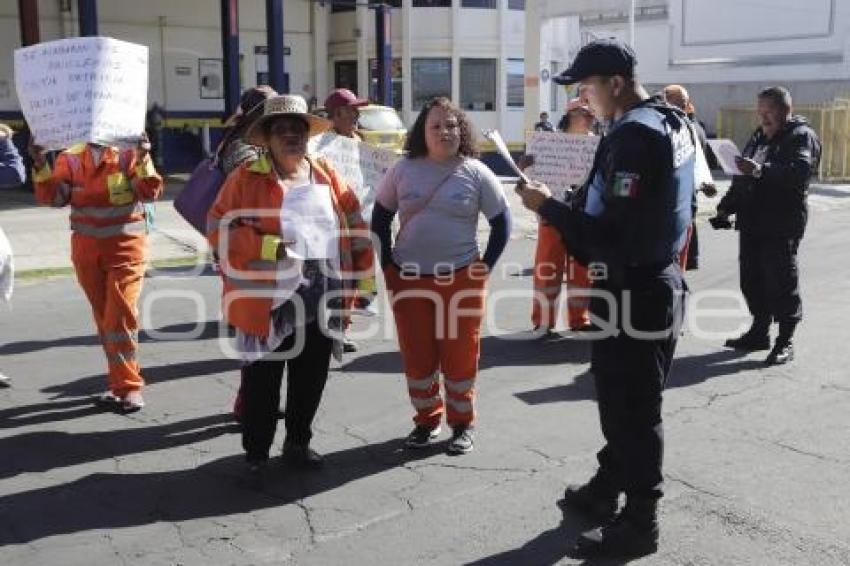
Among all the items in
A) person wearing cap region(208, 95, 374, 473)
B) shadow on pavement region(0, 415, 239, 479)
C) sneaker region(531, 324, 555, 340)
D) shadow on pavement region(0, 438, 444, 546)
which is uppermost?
person wearing cap region(208, 95, 374, 473)

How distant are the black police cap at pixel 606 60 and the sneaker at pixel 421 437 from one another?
2248 mm

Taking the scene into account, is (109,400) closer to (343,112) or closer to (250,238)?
(250,238)

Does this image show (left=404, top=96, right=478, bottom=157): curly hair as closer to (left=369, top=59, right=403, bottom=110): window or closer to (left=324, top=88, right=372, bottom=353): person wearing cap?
(left=324, top=88, right=372, bottom=353): person wearing cap

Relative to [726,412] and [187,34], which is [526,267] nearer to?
[726,412]

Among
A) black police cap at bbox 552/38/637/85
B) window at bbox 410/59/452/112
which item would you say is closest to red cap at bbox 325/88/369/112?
black police cap at bbox 552/38/637/85

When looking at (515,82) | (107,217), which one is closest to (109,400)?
(107,217)

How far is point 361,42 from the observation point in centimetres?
2827

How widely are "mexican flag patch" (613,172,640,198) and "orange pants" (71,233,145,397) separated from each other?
3.30 m

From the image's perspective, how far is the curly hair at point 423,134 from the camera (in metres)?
4.87

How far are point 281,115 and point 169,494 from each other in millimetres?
1942

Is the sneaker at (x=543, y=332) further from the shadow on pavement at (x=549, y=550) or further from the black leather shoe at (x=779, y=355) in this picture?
the shadow on pavement at (x=549, y=550)

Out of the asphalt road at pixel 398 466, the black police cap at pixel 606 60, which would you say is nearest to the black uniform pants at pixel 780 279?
the asphalt road at pixel 398 466

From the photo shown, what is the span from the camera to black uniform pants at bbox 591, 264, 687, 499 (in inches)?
148

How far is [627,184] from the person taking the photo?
3520 millimetres
